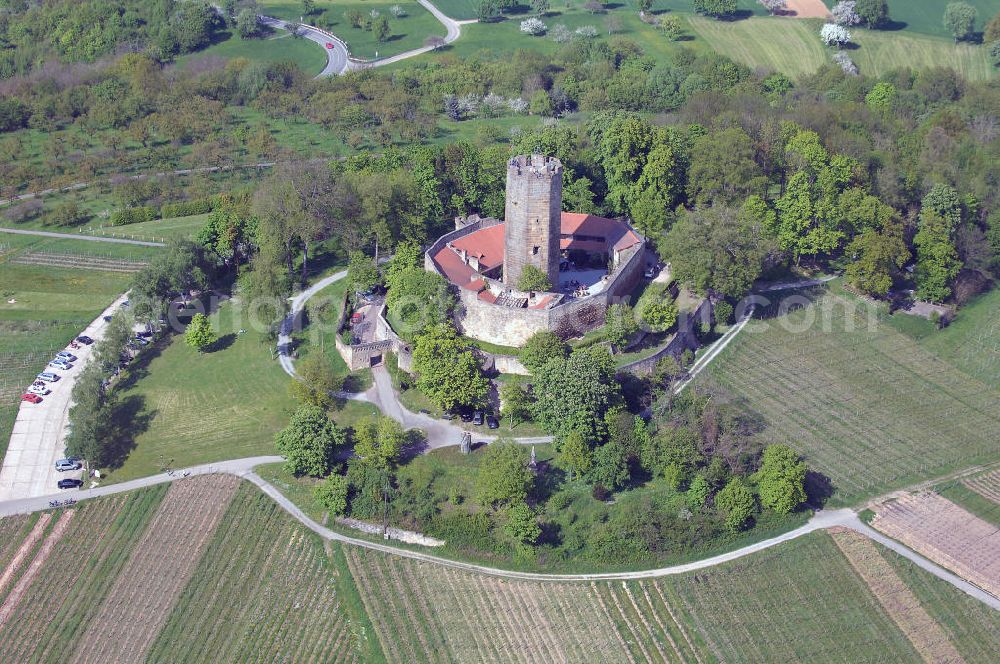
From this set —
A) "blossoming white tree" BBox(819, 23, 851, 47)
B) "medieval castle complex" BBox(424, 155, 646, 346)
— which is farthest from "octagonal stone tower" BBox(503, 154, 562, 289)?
"blossoming white tree" BBox(819, 23, 851, 47)

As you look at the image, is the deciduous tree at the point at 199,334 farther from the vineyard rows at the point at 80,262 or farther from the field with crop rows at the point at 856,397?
the field with crop rows at the point at 856,397

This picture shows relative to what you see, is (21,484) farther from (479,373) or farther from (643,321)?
(643,321)

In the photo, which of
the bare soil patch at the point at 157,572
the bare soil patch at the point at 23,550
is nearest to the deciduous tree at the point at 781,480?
the bare soil patch at the point at 157,572

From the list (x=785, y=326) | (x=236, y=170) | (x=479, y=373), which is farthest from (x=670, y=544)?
(x=236, y=170)

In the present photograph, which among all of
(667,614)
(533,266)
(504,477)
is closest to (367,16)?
(533,266)

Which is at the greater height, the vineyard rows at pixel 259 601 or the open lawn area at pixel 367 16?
the vineyard rows at pixel 259 601

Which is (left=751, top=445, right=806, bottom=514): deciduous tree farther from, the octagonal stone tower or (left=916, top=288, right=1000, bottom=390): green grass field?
(left=916, top=288, right=1000, bottom=390): green grass field

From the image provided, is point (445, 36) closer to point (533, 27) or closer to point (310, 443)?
point (533, 27)
